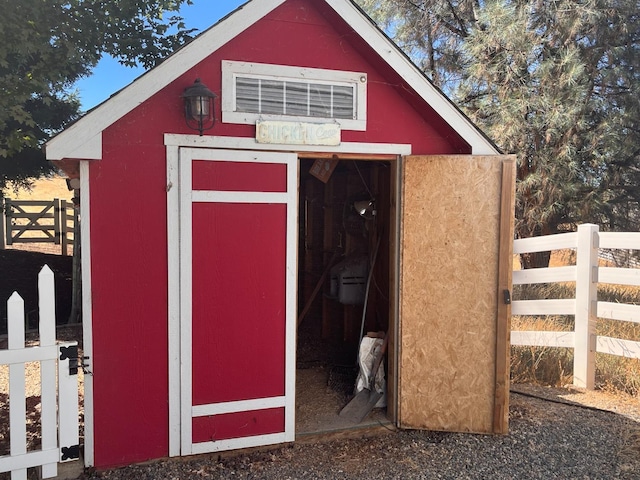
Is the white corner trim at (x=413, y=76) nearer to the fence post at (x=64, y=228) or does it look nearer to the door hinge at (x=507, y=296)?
the door hinge at (x=507, y=296)

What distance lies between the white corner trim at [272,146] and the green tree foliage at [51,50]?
3.87 meters

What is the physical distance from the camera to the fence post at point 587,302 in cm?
582

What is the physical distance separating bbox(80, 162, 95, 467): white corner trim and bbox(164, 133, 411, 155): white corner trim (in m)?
0.68

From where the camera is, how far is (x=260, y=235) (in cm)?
437

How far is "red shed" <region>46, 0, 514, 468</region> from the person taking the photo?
3988 millimetres

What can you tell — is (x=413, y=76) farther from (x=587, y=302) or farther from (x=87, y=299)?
(x=587, y=302)

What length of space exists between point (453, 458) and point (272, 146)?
2960mm

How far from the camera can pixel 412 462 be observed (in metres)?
4.35

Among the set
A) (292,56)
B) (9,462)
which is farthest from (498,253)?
(9,462)

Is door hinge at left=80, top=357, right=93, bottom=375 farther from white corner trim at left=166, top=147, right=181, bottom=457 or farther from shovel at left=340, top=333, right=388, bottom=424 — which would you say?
shovel at left=340, top=333, right=388, bottom=424

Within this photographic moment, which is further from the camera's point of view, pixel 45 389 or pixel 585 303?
pixel 585 303

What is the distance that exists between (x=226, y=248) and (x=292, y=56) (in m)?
1.64

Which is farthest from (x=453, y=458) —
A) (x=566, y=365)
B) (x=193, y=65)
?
(x=193, y=65)

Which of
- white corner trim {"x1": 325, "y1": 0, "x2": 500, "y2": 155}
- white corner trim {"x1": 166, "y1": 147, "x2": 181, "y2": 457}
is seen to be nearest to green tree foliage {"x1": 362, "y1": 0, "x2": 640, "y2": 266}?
white corner trim {"x1": 325, "y1": 0, "x2": 500, "y2": 155}
